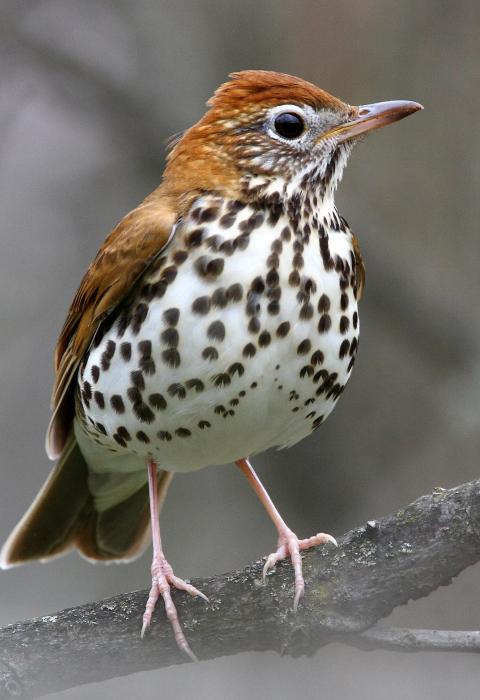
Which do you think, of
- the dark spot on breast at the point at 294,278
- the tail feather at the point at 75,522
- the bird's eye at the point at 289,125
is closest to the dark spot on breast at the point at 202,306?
the dark spot on breast at the point at 294,278

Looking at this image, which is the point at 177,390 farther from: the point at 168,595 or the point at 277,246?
the point at 168,595

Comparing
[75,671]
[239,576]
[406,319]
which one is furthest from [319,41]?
[75,671]

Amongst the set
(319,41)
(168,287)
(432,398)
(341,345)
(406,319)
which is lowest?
(432,398)

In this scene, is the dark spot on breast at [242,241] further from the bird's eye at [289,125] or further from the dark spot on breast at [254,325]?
the bird's eye at [289,125]

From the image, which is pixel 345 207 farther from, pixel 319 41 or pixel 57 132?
pixel 57 132

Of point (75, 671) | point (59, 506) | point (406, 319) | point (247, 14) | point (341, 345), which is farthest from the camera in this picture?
point (247, 14)

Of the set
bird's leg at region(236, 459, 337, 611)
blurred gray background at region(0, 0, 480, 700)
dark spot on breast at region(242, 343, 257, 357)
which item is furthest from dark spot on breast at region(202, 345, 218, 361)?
blurred gray background at region(0, 0, 480, 700)
